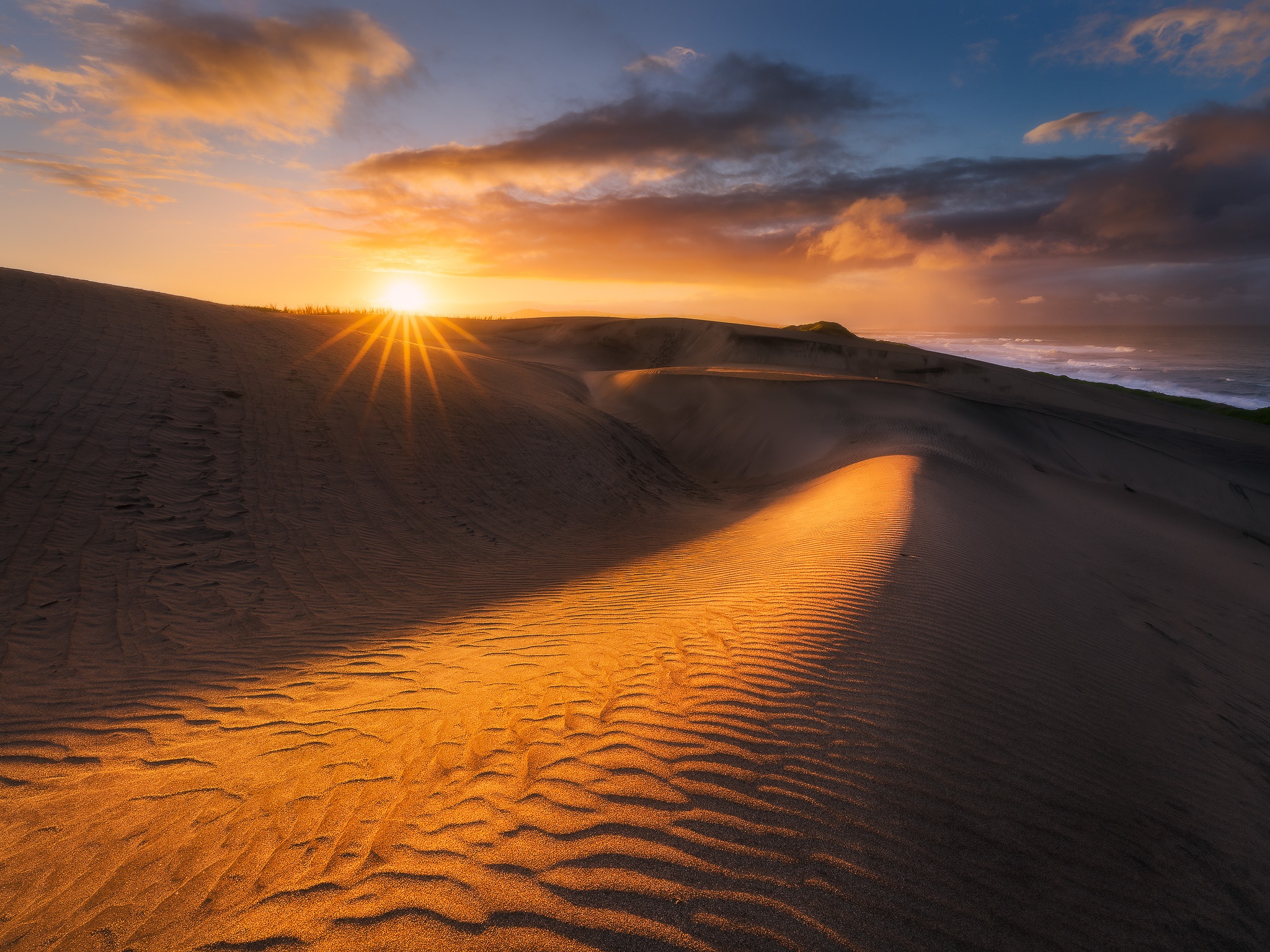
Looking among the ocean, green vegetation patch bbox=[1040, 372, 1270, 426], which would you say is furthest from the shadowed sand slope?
the ocean

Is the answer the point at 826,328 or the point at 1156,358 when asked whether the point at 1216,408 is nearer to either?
the point at 826,328

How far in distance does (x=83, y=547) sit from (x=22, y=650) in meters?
1.83

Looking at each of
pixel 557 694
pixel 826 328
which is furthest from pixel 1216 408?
pixel 557 694

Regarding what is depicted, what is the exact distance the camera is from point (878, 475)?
32.7ft

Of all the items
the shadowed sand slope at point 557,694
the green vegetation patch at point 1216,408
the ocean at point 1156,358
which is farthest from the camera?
the ocean at point 1156,358

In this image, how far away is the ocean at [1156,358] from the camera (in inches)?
1584

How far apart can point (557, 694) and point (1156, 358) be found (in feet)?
273

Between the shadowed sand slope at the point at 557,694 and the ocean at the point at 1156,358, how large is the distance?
121 ft

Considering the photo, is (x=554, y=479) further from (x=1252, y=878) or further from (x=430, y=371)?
(x=1252, y=878)

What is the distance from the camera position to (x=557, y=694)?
396 cm

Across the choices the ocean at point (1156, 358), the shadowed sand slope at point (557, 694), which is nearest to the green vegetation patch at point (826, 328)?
the ocean at point (1156, 358)

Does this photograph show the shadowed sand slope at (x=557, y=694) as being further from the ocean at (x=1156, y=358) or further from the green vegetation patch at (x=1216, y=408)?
the ocean at (x=1156, y=358)

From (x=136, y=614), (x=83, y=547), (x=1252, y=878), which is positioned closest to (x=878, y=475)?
(x=1252, y=878)

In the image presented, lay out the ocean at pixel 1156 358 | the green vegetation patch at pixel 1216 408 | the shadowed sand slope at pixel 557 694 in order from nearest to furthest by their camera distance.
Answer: the shadowed sand slope at pixel 557 694
the green vegetation patch at pixel 1216 408
the ocean at pixel 1156 358
